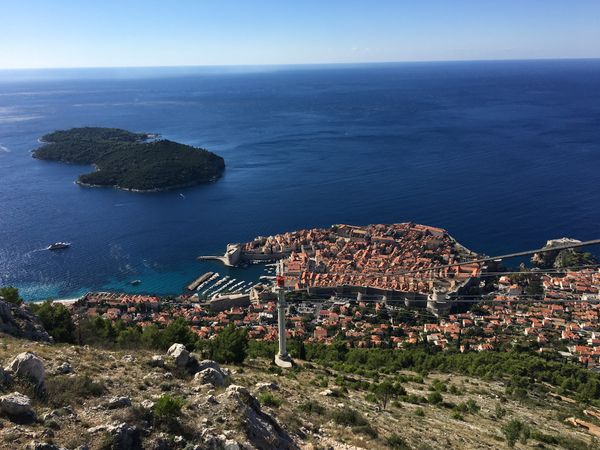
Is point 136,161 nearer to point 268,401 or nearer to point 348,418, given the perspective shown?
point 268,401

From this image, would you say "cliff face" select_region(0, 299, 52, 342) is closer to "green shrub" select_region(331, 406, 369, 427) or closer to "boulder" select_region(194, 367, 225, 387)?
"boulder" select_region(194, 367, 225, 387)

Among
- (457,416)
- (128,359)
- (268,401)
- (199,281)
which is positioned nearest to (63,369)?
(128,359)

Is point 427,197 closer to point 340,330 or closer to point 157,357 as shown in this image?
point 340,330

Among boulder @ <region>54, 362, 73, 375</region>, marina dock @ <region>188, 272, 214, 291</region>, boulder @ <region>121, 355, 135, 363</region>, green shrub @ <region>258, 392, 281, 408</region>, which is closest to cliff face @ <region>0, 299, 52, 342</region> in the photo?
boulder @ <region>121, 355, 135, 363</region>

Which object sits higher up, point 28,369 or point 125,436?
point 28,369

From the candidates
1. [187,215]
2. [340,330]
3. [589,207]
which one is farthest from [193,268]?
[589,207]

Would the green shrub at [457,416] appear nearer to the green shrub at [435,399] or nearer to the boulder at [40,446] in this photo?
the green shrub at [435,399]
